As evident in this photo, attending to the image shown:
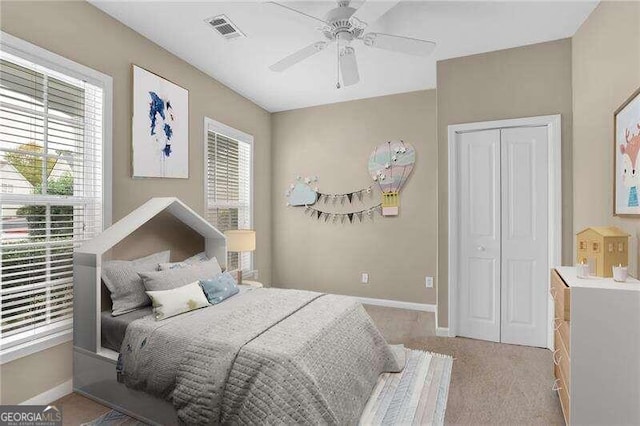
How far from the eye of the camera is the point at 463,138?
3.26 metres

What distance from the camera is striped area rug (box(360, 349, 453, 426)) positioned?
1.99m

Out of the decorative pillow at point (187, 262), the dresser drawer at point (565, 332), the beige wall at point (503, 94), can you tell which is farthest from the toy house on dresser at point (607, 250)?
the decorative pillow at point (187, 262)

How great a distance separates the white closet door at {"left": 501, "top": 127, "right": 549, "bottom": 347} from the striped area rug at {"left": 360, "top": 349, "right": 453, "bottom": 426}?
2.87 feet

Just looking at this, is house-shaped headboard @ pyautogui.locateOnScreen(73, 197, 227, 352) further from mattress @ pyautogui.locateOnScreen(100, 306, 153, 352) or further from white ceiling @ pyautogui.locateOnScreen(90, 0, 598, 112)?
white ceiling @ pyautogui.locateOnScreen(90, 0, 598, 112)

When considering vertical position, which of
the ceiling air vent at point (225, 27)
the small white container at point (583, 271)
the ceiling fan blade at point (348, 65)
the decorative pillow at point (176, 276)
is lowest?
the decorative pillow at point (176, 276)

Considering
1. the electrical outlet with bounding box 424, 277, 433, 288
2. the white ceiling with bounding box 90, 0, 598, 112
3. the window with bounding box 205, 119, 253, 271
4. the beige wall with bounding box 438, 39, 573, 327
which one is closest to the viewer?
the white ceiling with bounding box 90, 0, 598, 112

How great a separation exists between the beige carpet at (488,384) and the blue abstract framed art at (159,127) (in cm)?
184

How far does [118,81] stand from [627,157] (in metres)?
3.56

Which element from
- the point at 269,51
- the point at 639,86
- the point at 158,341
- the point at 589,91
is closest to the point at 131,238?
the point at 158,341

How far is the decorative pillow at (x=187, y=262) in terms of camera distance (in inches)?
106

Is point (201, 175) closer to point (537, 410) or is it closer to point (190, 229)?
point (190, 229)

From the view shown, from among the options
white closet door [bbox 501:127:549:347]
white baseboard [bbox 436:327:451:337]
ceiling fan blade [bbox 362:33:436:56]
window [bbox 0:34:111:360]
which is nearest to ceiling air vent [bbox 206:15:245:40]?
window [bbox 0:34:111:360]

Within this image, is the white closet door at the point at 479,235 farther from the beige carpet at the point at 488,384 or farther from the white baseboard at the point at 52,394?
the white baseboard at the point at 52,394

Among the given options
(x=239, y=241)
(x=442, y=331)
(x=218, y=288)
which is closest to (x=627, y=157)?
(x=442, y=331)
